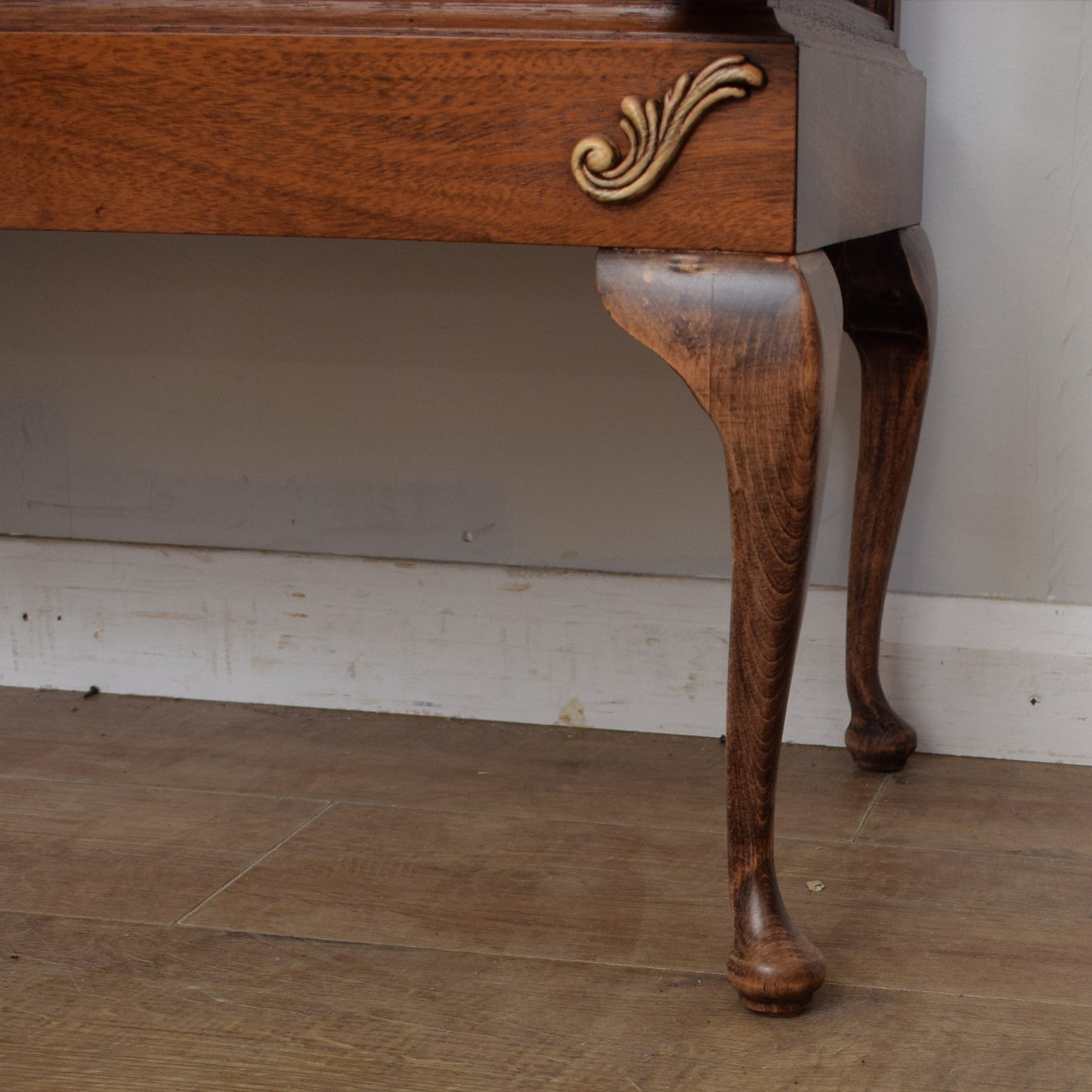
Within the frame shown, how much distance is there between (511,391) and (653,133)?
63 centimetres

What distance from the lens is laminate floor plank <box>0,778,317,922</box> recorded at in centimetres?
101

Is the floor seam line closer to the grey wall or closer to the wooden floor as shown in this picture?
the wooden floor

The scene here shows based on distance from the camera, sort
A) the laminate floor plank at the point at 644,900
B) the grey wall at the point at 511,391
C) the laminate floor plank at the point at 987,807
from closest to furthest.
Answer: the laminate floor plank at the point at 644,900 → the laminate floor plank at the point at 987,807 → the grey wall at the point at 511,391

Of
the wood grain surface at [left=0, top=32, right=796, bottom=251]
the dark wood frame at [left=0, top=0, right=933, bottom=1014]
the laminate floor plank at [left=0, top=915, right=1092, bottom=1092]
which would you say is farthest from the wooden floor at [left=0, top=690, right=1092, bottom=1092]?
the wood grain surface at [left=0, top=32, right=796, bottom=251]

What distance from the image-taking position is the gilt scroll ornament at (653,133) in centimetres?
71

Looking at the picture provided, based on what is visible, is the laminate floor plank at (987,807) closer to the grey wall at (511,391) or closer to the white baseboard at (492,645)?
the white baseboard at (492,645)

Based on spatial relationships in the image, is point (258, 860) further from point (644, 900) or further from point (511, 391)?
point (511, 391)

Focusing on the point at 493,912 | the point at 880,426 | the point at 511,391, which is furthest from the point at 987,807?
the point at 511,391

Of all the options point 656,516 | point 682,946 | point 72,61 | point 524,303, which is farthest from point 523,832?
point 72,61

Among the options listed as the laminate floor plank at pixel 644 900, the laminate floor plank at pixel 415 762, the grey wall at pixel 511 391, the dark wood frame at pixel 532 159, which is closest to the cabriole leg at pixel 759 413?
the dark wood frame at pixel 532 159

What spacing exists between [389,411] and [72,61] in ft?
2.04

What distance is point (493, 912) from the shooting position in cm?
98

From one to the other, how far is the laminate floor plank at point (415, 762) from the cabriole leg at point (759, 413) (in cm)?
33

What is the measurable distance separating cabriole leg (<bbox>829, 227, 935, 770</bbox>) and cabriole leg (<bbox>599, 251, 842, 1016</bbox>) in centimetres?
36
